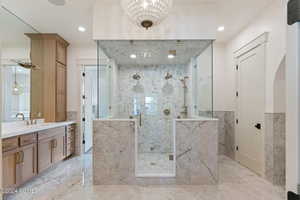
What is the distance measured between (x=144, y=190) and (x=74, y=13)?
314 centimetres

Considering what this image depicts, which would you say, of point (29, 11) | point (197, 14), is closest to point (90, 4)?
point (29, 11)

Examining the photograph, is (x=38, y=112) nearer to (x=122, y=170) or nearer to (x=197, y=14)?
(x=122, y=170)

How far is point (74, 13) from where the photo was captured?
10.2 feet

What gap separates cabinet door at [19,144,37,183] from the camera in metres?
2.62

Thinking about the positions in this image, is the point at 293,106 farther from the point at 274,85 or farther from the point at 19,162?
the point at 19,162

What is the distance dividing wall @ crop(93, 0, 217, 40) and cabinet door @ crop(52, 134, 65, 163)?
2.23 metres

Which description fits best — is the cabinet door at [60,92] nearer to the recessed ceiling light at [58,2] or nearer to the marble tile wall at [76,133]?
the marble tile wall at [76,133]

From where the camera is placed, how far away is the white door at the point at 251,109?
10.3 feet

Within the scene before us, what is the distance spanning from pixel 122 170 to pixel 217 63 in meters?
3.44

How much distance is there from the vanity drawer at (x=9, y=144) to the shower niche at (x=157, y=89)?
4.74 ft

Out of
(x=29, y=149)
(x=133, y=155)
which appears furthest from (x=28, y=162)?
A: (x=133, y=155)

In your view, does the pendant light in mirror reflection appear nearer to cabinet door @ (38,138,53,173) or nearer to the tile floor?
cabinet door @ (38,138,53,173)

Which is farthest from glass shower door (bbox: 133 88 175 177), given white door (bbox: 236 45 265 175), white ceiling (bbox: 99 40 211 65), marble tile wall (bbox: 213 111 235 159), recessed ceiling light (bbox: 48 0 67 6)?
recessed ceiling light (bbox: 48 0 67 6)

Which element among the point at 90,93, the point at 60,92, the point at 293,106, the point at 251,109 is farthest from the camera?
the point at 90,93
